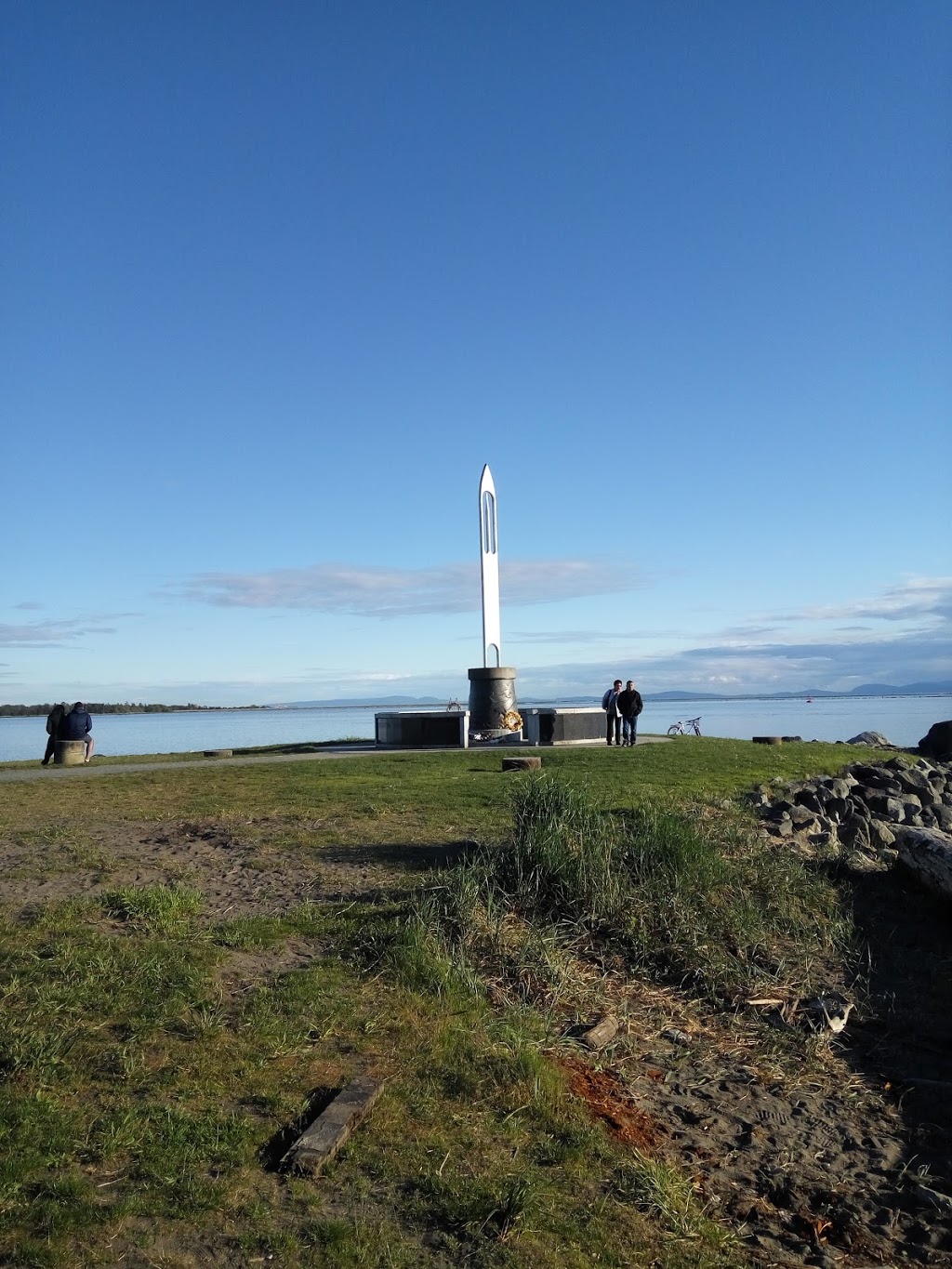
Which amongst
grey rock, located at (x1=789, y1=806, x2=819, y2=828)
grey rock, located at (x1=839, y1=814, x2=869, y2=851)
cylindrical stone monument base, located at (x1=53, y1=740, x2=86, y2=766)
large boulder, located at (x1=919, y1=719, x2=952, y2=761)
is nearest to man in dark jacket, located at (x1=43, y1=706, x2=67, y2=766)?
cylindrical stone monument base, located at (x1=53, y1=740, x2=86, y2=766)

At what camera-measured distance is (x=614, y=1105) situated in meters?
5.14

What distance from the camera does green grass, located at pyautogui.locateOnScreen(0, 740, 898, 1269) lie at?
12.4 ft

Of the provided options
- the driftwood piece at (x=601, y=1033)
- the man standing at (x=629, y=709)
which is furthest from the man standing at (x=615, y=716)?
the driftwood piece at (x=601, y=1033)

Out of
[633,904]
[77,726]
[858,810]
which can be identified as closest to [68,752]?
[77,726]

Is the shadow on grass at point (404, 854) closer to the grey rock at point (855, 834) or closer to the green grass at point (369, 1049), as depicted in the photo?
the green grass at point (369, 1049)

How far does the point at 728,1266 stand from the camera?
3895 millimetres

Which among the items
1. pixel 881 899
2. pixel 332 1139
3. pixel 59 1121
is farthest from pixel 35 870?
pixel 881 899

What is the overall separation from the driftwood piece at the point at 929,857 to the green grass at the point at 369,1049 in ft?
4.25

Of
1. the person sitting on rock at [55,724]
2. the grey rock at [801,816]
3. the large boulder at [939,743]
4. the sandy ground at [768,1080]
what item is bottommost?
the sandy ground at [768,1080]

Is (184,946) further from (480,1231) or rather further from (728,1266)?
(728,1266)

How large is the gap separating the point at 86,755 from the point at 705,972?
1670 cm

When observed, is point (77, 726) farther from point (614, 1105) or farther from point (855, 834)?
point (614, 1105)

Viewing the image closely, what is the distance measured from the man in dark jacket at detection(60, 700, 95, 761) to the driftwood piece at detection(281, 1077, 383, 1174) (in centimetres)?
1775

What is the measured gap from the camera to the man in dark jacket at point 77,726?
68.4ft
